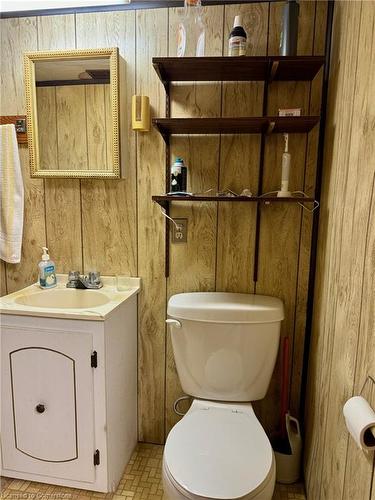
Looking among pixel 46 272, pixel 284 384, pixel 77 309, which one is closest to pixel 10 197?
pixel 46 272

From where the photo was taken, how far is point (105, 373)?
1398 mm

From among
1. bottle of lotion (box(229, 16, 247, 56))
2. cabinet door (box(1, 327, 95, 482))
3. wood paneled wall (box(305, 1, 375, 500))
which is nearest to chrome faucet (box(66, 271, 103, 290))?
cabinet door (box(1, 327, 95, 482))

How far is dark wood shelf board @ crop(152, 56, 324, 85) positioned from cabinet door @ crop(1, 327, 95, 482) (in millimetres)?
1137

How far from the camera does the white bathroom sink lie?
5.44ft

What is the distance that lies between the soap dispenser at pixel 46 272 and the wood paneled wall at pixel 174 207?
8cm

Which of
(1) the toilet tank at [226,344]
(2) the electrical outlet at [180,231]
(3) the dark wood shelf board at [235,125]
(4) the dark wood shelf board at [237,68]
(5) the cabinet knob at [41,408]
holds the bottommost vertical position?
(5) the cabinet knob at [41,408]

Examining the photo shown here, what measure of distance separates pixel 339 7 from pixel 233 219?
0.93m

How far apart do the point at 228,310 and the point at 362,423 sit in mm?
734

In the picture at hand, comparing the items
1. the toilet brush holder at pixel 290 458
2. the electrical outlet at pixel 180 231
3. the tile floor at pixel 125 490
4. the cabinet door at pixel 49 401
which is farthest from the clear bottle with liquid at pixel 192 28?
the tile floor at pixel 125 490

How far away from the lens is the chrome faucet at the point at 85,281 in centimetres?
170

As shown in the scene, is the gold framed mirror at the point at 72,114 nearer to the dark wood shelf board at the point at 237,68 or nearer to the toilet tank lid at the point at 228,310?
the dark wood shelf board at the point at 237,68

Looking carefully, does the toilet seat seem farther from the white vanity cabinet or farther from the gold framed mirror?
the gold framed mirror

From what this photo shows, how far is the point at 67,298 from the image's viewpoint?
5.59 ft

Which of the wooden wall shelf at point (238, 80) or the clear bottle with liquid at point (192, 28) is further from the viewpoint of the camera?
the clear bottle with liquid at point (192, 28)
